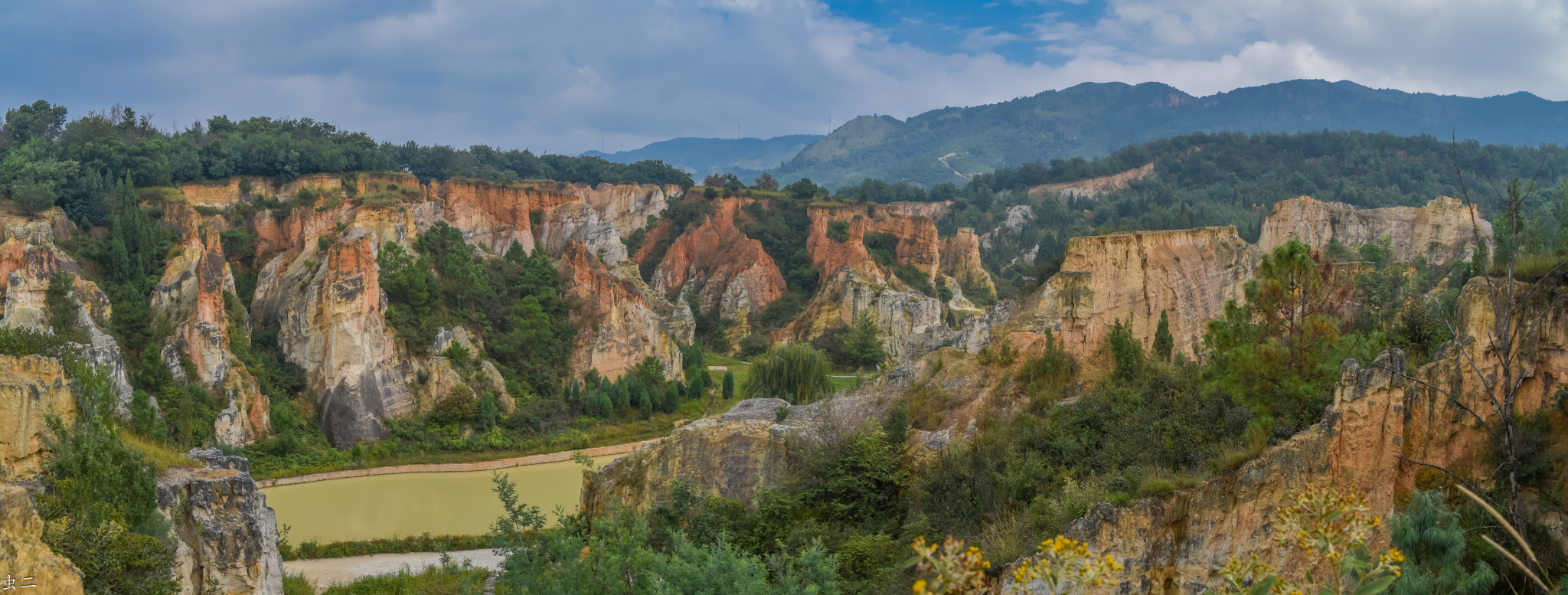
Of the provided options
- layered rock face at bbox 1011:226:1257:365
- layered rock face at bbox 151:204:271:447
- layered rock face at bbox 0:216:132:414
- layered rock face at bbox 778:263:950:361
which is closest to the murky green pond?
layered rock face at bbox 151:204:271:447

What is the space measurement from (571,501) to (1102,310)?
14452 millimetres

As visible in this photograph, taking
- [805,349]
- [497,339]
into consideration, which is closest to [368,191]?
[497,339]

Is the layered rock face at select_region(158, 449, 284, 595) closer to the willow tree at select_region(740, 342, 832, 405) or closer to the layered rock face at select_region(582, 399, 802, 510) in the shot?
the layered rock face at select_region(582, 399, 802, 510)

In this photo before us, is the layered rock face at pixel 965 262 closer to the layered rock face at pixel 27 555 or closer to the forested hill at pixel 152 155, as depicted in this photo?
the forested hill at pixel 152 155

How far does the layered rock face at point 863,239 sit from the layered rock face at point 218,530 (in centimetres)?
4083

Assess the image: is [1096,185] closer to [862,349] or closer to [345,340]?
[862,349]

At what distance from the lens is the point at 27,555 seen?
29.5 feet

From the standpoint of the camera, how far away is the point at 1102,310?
65.1ft

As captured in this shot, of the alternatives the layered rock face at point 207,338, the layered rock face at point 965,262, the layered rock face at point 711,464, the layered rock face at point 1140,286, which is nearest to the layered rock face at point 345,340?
the layered rock face at point 207,338

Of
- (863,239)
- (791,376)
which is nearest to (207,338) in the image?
(791,376)

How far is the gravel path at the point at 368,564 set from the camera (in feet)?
66.5

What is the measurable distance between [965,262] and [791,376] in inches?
1253

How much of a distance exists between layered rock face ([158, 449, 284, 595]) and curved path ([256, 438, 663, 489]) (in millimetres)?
12883

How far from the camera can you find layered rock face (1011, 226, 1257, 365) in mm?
18797
